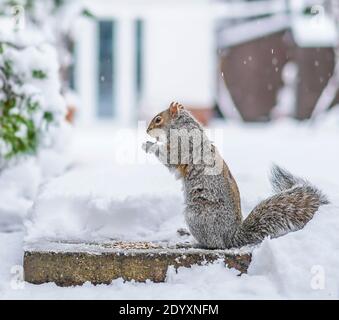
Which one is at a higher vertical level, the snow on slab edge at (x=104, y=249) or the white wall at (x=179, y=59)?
the white wall at (x=179, y=59)

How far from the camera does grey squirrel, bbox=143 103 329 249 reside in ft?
12.4

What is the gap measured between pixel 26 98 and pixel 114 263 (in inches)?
83.1

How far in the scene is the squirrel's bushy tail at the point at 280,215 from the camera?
3750 mm

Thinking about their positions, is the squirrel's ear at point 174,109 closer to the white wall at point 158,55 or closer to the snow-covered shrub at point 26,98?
the snow-covered shrub at point 26,98

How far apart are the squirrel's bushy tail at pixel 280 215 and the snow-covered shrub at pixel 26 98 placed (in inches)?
81.8

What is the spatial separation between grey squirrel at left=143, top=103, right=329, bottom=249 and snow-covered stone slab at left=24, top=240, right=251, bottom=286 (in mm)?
110

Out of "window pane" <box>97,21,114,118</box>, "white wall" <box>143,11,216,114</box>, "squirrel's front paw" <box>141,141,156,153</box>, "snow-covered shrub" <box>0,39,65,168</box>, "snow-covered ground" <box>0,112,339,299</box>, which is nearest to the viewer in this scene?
"snow-covered ground" <box>0,112,339,299</box>

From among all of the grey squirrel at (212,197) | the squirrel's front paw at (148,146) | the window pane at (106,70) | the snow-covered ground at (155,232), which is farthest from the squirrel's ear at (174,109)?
the window pane at (106,70)

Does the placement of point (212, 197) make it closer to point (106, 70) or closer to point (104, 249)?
point (104, 249)

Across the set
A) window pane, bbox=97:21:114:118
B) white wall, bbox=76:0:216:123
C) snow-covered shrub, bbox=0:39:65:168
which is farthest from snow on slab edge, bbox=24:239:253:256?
window pane, bbox=97:21:114:118

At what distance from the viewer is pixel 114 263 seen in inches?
145

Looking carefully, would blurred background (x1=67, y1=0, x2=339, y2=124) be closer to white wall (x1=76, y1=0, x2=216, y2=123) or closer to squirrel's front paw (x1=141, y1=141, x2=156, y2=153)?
white wall (x1=76, y1=0, x2=216, y2=123)


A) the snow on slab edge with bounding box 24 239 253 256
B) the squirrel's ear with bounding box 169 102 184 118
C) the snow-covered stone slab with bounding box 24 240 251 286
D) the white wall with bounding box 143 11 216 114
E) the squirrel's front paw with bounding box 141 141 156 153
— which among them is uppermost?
the white wall with bounding box 143 11 216 114

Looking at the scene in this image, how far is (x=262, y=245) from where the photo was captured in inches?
145
